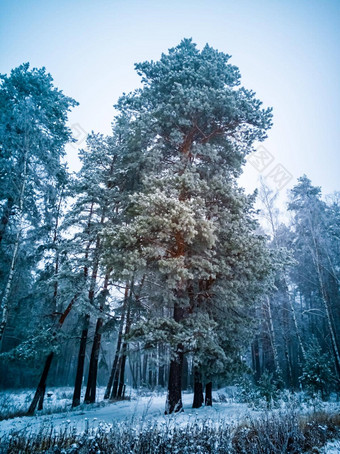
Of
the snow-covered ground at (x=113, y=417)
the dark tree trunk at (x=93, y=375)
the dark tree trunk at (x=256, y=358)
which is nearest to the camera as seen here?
the snow-covered ground at (x=113, y=417)

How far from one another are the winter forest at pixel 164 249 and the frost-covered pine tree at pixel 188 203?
57mm

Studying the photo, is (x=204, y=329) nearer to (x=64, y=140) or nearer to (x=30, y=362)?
(x=30, y=362)

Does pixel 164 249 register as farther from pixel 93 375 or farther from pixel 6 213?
pixel 93 375

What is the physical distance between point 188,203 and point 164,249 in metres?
1.65

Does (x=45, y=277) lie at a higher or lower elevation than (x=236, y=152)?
lower

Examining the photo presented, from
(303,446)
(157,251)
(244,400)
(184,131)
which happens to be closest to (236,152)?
(184,131)

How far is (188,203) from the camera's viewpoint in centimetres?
753

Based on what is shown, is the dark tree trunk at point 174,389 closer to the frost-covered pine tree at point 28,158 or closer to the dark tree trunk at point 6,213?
the frost-covered pine tree at point 28,158

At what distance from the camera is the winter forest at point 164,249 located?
587 centimetres

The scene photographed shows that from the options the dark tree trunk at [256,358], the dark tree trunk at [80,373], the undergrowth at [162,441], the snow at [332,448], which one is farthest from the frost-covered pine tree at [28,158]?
the dark tree trunk at [256,358]

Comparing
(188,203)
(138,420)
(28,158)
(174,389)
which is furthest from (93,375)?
(28,158)

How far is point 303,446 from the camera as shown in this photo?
4.77m

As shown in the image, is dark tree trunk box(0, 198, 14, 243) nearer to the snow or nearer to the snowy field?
the snowy field

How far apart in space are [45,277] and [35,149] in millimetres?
6488
